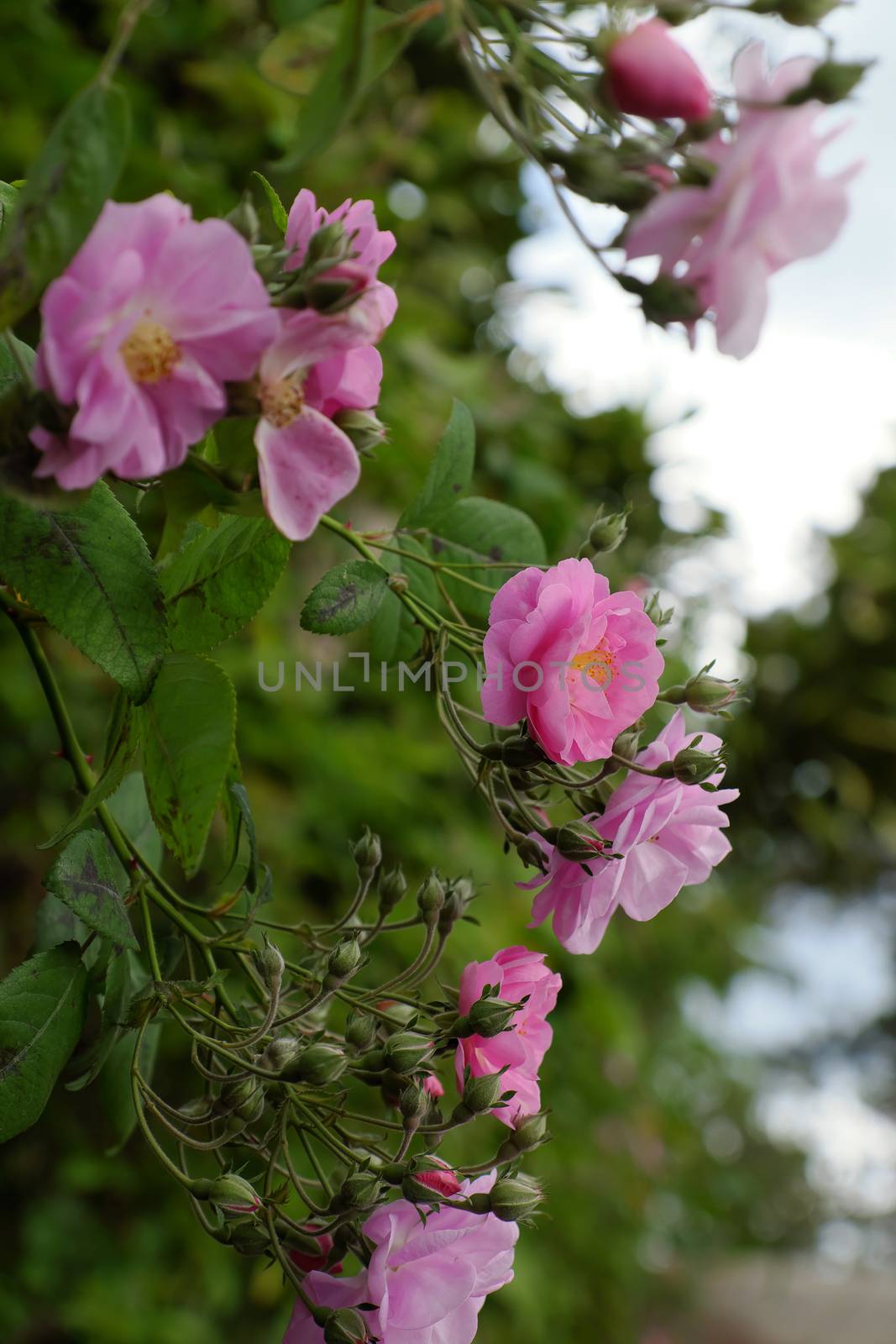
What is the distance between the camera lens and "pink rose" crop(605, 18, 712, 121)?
29 centimetres

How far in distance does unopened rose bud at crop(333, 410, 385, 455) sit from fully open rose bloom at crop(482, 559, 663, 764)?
0.06 metres

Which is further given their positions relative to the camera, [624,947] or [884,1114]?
[884,1114]

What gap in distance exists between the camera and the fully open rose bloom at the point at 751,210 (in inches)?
11.1

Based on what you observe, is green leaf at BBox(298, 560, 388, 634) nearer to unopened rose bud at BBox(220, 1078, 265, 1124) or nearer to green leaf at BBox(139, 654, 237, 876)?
green leaf at BBox(139, 654, 237, 876)

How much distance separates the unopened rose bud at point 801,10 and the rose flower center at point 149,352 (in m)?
0.18

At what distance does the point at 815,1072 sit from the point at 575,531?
460 cm

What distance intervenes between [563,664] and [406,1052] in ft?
0.42

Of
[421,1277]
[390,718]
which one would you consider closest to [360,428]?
[421,1277]

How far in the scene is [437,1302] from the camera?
35 cm

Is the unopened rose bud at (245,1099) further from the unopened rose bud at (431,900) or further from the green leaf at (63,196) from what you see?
the green leaf at (63,196)

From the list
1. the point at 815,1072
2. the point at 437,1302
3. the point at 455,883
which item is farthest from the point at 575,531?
the point at 815,1072

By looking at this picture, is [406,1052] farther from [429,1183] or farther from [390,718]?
[390,718]

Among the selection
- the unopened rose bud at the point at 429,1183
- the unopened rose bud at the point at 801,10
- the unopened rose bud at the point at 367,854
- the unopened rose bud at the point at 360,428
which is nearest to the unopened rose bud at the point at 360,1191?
the unopened rose bud at the point at 429,1183

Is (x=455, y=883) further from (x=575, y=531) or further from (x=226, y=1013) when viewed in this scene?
(x=575, y=531)
